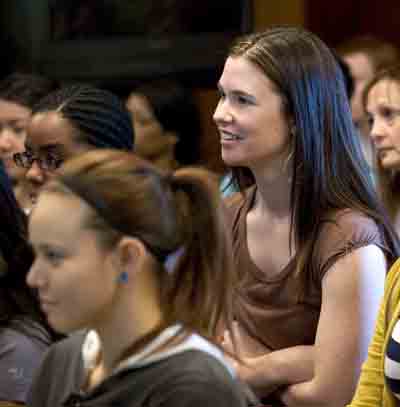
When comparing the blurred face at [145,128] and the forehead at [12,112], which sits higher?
the forehead at [12,112]

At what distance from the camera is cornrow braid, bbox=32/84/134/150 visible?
8.56 feet

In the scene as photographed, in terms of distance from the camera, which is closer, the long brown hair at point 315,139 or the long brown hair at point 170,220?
the long brown hair at point 170,220

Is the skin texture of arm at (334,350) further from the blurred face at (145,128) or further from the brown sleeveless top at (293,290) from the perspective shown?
the blurred face at (145,128)

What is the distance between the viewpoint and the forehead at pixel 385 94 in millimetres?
3408

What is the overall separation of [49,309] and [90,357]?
5.5 inches

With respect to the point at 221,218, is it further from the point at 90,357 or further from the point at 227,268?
the point at 90,357

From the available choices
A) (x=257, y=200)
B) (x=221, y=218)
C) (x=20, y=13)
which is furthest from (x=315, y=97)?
(x=20, y=13)

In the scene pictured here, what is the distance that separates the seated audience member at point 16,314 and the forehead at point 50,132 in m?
0.12

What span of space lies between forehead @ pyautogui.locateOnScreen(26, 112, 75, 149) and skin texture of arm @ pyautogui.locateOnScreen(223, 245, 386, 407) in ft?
2.31

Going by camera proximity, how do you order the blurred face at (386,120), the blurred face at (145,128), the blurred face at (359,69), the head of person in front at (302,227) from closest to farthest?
1. the head of person in front at (302,227)
2. the blurred face at (386,120)
3. the blurred face at (145,128)
4. the blurred face at (359,69)

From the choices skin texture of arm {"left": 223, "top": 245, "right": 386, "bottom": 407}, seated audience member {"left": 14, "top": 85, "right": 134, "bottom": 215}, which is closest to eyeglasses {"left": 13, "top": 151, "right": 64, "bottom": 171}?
seated audience member {"left": 14, "top": 85, "right": 134, "bottom": 215}

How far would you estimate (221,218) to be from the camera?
1.79 meters

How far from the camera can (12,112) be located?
3842 millimetres

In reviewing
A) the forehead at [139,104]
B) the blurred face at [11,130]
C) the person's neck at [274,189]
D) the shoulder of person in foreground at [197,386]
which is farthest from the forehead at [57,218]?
the forehead at [139,104]
